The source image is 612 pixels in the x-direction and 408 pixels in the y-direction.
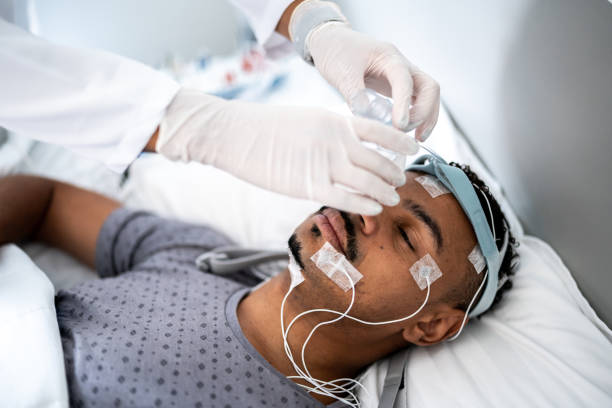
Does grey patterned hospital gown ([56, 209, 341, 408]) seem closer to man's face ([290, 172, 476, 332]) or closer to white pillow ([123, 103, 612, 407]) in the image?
man's face ([290, 172, 476, 332])

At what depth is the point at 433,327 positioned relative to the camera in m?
1.25

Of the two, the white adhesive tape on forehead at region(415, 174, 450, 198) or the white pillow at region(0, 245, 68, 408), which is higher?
the white adhesive tape on forehead at region(415, 174, 450, 198)

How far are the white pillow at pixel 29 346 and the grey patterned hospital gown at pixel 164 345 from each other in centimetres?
7

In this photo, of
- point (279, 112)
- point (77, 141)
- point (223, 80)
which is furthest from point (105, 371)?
point (223, 80)

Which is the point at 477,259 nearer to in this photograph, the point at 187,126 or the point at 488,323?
the point at 488,323

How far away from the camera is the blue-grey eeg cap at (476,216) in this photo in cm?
119

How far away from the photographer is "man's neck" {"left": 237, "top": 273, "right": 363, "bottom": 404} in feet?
4.12

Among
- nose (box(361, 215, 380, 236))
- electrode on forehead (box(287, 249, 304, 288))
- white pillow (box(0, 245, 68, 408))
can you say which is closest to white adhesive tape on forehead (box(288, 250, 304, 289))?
electrode on forehead (box(287, 249, 304, 288))

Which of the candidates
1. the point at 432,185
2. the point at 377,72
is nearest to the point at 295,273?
the point at 432,185

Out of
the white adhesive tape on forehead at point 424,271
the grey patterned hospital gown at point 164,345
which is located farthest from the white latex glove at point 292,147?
the grey patterned hospital gown at point 164,345

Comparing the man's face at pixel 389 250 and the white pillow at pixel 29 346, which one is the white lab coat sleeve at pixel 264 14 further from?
the white pillow at pixel 29 346

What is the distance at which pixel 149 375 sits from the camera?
112 centimetres

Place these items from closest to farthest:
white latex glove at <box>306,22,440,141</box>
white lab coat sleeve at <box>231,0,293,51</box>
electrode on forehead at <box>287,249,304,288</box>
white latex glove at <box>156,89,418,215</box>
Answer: white latex glove at <box>156,89,418,215</box>, white latex glove at <box>306,22,440,141</box>, electrode on forehead at <box>287,249,304,288</box>, white lab coat sleeve at <box>231,0,293,51</box>

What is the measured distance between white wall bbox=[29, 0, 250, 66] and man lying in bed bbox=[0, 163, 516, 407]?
176 centimetres
